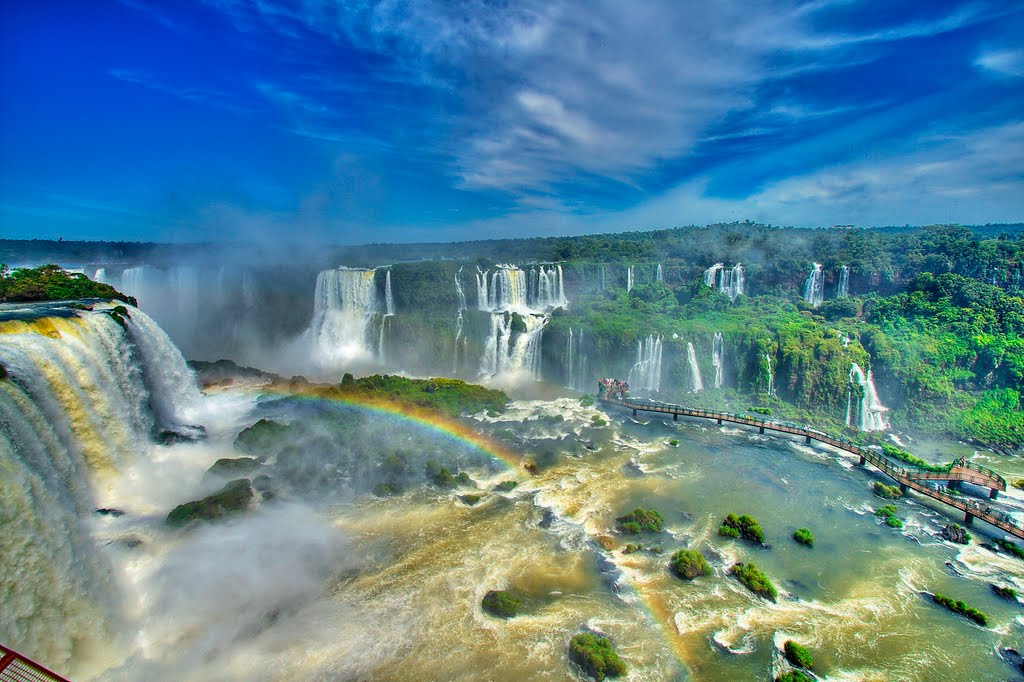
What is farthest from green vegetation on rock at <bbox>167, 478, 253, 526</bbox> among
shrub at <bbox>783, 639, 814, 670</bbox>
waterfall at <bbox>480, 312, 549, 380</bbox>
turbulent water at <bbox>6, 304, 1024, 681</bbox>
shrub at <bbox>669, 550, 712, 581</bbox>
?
waterfall at <bbox>480, 312, 549, 380</bbox>

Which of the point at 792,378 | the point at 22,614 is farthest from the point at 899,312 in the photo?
the point at 22,614

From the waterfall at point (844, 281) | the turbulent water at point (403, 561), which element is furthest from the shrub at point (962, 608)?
the waterfall at point (844, 281)

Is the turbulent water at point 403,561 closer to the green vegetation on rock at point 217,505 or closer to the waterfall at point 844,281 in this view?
the green vegetation on rock at point 217,505

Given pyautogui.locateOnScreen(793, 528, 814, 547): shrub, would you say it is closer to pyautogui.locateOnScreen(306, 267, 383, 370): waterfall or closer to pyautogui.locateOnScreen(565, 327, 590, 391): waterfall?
pyautogui.locateOnScreen(565, 327, 590, 391): waterfall

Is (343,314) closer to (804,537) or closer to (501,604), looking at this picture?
(501,604)

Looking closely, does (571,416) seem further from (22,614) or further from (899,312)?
(899,312)

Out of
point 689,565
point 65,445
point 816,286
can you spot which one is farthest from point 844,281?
point 65,445
